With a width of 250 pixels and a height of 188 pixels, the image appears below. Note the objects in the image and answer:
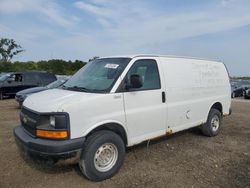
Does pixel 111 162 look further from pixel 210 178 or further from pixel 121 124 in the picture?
pixel 210 178

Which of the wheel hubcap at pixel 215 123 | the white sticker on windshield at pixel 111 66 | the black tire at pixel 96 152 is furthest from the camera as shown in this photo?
the wheel hubcap at pixel 215 123

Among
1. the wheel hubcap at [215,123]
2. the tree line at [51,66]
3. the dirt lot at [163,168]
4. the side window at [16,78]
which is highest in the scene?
the tree line at [51,66]

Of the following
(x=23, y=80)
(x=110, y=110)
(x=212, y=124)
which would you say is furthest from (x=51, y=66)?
(x=110, y=110)

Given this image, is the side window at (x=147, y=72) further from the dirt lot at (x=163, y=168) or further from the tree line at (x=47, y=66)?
the tree line at (x=47, y=66)

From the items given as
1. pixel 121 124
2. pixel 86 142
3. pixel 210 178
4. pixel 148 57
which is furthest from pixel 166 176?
pixel 148 57

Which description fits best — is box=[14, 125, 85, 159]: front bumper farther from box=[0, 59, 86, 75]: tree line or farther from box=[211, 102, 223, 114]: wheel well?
box=[0, 59, 86, 75]: tree line

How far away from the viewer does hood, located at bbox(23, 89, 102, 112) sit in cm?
391

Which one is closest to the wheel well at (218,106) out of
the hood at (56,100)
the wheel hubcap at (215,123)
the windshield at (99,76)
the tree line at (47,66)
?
the wheel hubcap at (215,123)

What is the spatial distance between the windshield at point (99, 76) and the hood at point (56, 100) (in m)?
0.28

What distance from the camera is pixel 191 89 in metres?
6.06

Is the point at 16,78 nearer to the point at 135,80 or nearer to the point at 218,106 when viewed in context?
the point at 218,106

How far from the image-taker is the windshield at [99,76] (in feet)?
15.0

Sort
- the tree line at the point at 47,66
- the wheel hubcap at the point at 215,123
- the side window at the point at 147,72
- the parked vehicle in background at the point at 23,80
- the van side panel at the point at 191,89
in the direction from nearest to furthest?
the side window at the point at 147,72, the van side panel at the point at 191,89, the wheel hubcap at the point at 215,123, the parked vehicle in background at the point at 23,80, the tree line at the point at 47,66

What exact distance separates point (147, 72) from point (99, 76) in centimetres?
95
